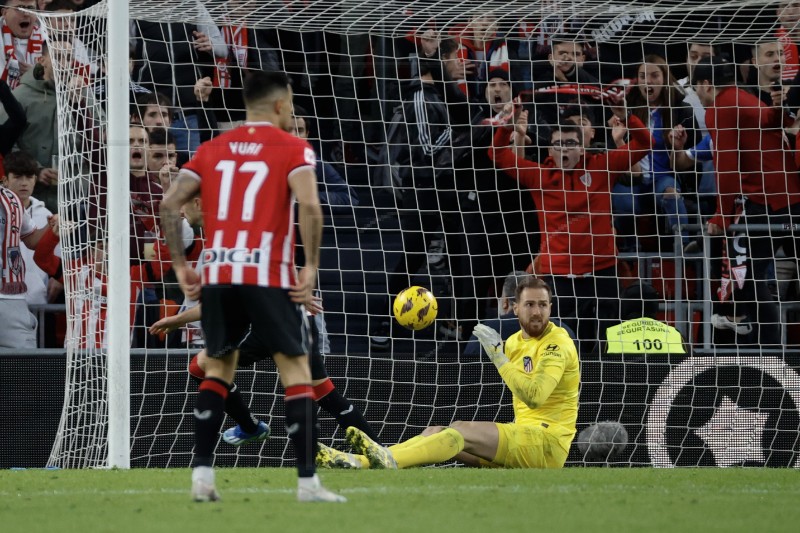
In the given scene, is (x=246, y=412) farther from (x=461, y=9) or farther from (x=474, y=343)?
(x=461, y=9)

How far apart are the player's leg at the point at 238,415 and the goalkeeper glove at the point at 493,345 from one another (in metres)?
1.49

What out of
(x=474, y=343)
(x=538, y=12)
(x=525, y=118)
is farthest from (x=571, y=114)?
(x=474, y=343)

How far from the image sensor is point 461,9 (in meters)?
10.4

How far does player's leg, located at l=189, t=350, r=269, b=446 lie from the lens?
312 inches

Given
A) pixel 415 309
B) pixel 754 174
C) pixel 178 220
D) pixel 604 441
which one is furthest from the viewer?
pixel 754 174

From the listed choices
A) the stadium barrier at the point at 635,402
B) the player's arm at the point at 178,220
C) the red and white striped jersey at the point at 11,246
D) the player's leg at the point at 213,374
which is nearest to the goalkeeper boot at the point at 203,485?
the player's leg at the point at 213,374

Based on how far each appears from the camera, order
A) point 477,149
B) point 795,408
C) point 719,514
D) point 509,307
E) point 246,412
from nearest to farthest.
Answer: point 719,514, point 246,412, point 795,408, point 509,307, point 477,149

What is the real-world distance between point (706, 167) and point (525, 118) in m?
2.00

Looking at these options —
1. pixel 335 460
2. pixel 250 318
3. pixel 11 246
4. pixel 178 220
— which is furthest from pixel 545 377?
pixel 11 246

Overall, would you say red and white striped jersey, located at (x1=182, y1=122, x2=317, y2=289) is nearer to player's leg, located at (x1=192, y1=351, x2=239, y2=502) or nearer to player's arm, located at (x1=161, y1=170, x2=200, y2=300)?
player's arm, located at (x1=161, y1=170, x2=200, y2=300)

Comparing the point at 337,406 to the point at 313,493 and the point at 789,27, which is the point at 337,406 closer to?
the point at 313,493

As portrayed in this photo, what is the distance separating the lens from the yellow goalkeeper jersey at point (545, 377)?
808 cm

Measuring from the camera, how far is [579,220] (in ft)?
36.7

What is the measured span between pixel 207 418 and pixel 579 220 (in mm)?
6052
